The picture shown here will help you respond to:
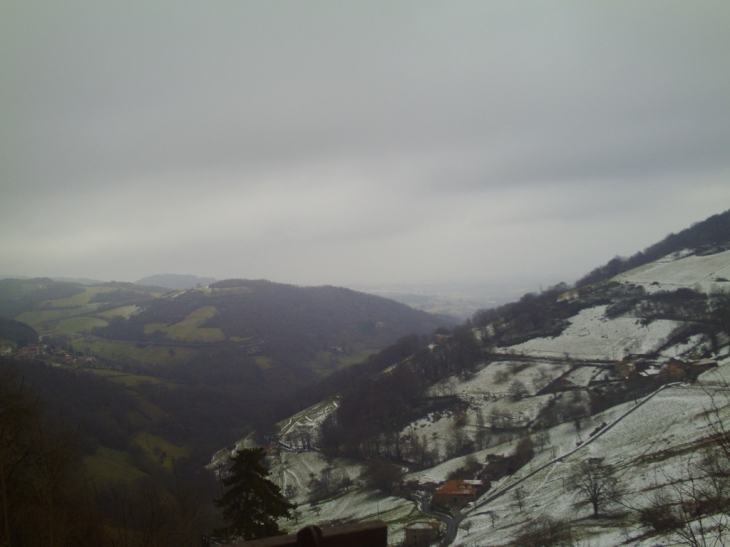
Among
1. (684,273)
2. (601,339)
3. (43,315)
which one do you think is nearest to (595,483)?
(601,339)

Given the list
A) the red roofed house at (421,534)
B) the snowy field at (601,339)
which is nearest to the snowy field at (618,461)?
the red roofed house at (421,534)

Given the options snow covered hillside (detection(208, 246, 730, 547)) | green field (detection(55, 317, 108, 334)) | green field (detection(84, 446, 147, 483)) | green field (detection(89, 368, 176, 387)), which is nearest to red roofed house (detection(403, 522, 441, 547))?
snow covered hillside (detection(208, 246, 730, 547))

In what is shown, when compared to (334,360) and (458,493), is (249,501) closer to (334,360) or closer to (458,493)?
(458,493)

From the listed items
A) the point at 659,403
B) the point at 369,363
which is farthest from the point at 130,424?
the point at 659,403

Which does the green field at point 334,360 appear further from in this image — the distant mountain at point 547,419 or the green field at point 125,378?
the green field at point 125,378

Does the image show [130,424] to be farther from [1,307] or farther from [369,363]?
[1,307]

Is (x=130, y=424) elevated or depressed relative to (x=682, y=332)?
depressed
